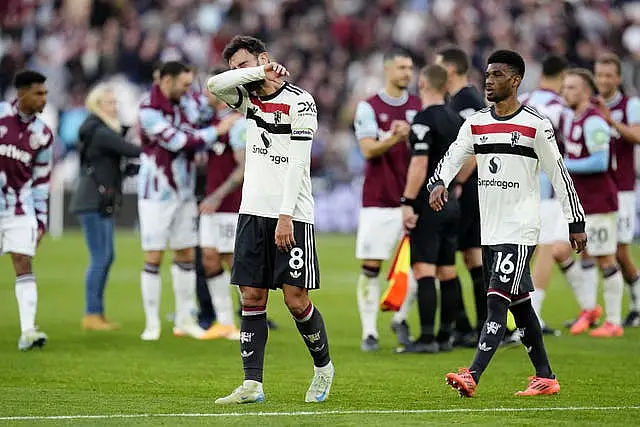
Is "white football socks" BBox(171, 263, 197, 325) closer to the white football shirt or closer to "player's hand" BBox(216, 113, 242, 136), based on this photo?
"player's hand" BBox(216, 113, 242, 136)

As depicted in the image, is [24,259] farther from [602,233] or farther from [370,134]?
[602,233]

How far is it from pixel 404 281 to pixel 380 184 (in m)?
1.30

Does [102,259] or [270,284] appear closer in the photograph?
[270,284]

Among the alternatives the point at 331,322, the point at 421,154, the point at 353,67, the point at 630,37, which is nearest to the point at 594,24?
the point at 630,37

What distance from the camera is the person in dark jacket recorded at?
1448 cm

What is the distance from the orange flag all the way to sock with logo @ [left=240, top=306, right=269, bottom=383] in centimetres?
297

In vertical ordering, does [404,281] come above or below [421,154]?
below

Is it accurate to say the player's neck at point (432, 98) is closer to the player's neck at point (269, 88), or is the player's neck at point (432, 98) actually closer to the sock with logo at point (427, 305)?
the sock with logo at point (427, 305)

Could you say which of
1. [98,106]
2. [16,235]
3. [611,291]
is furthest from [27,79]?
[611,291]

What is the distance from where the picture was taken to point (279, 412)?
8.53 metres

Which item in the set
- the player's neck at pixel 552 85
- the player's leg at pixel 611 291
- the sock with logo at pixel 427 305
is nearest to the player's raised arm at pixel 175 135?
the sock with logo at pixel 427 305

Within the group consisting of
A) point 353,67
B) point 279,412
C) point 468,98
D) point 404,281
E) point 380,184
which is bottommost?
point 279,412

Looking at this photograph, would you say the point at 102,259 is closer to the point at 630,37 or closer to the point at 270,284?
the point at 270,284

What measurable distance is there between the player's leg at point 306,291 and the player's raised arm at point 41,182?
14.5 feet
